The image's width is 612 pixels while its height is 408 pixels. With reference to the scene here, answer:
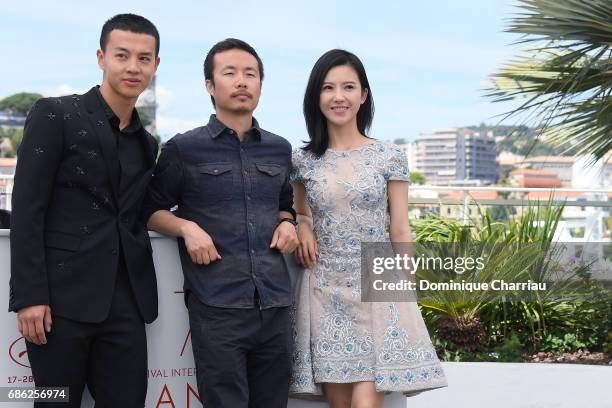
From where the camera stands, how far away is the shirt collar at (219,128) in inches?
110

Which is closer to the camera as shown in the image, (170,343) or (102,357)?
(102,357)

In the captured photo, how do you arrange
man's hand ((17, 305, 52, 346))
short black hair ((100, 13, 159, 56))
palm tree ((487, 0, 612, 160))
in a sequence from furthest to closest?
palm tree ((487, 0, 612, 160)), short black hair ((100, 13, 159, 56)), man's hand ((17, 305, 52, 346))

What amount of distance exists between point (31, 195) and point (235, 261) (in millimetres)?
662

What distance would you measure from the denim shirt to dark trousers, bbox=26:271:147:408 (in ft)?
0.79

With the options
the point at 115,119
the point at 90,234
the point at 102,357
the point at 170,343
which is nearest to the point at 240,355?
the point at 170,343

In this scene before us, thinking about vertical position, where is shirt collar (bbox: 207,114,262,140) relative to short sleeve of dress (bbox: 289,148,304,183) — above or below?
above

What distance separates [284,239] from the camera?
278 centimetres

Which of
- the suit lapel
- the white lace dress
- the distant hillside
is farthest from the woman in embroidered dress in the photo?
the distant hillside

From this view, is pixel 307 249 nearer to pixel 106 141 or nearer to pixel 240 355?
pixel 240 355

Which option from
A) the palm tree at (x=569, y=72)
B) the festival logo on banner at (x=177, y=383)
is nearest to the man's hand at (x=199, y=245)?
the festival logo on banner at (x=177, y=383)

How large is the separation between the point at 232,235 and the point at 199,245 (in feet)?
0.43

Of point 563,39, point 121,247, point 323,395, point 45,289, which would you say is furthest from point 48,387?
point 563,39

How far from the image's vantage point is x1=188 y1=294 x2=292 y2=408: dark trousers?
2639 millimetres

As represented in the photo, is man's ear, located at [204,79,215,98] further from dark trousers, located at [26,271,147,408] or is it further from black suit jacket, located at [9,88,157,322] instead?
dark trousers, located at [26,271,147,408]
